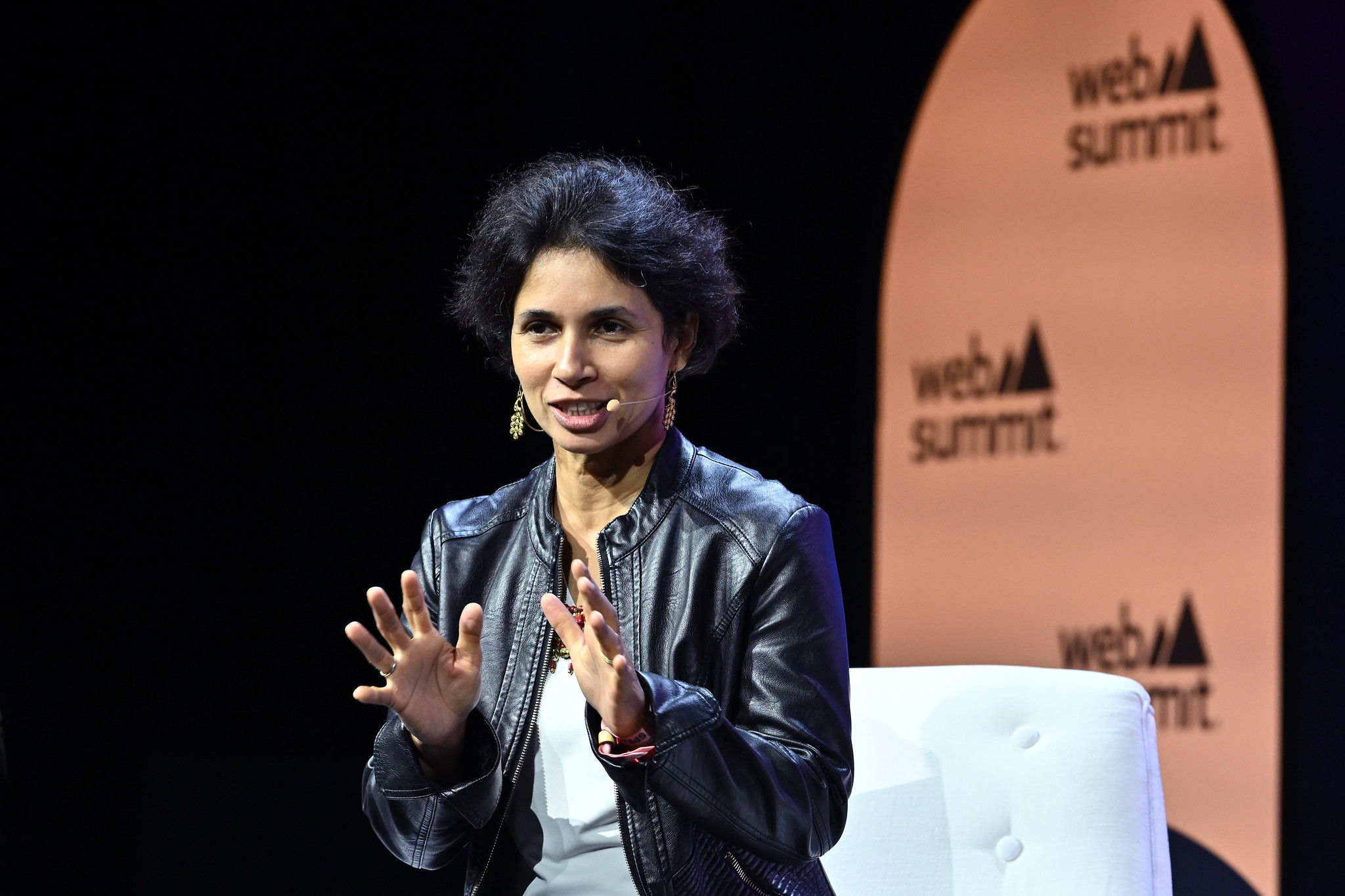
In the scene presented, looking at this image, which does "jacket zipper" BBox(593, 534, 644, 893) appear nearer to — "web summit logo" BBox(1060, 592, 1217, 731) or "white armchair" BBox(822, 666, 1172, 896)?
"white armchair" BBox(822, 666, 1172, 896)

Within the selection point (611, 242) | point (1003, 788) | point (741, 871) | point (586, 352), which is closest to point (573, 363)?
point (586, 352)

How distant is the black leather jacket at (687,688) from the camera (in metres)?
1.36

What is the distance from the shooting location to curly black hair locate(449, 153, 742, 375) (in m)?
1.56

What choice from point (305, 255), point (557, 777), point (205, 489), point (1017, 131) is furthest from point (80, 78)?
point (557, 777)

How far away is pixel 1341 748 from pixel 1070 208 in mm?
1134

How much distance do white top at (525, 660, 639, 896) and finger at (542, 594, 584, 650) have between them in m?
0.21

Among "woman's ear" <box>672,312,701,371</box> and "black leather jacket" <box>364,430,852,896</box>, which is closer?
"black leather jacket" <box>364,430,852,896</box>

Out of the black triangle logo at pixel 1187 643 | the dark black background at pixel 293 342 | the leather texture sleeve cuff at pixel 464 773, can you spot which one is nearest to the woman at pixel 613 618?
the leather texture sleeve cuff at pixel 464 773

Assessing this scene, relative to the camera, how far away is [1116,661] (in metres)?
2.59

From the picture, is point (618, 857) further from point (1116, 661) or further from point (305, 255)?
point (305, 255)

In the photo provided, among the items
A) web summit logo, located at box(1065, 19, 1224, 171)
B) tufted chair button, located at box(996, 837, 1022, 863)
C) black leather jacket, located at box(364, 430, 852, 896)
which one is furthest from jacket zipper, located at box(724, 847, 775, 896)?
web summit logo, located at box(1065, 19, 1224, 171)

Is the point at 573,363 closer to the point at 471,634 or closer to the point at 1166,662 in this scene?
the point at 471,634

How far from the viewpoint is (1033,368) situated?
276 cm

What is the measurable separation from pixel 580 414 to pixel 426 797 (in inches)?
17.7
